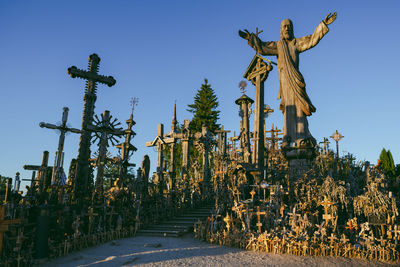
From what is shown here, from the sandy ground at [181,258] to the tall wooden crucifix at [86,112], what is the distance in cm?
456

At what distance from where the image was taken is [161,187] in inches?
564

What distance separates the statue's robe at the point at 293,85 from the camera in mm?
13773

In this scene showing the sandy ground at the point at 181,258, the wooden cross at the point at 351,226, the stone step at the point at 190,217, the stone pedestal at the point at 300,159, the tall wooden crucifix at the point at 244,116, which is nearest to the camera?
the sandy ground at the point at 181,258

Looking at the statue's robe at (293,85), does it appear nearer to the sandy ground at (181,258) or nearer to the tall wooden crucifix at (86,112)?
the sandy ground at (181,258)

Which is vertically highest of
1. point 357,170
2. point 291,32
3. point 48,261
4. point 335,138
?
point 291,32

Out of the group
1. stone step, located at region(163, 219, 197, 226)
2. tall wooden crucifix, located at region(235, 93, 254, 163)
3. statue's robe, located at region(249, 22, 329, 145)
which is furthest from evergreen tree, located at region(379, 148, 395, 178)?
stone step, located at region(163, 219, 197, 226)

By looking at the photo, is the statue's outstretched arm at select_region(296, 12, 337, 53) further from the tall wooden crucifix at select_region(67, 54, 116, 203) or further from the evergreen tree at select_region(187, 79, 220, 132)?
the evergreen tree at select_region(187, 79, 220, 132)

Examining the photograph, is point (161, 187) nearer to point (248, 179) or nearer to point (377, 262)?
point (248, 179)

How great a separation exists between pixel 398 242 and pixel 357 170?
544 centimetres

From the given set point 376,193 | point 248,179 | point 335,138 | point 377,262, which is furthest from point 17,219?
point 335,138

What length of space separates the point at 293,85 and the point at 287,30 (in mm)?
3041

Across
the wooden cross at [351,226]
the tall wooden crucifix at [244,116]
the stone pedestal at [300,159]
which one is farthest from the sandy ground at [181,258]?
the tall wooden crucifix at [244,116]

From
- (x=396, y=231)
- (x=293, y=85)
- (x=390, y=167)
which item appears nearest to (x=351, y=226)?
(x=396, y=231)

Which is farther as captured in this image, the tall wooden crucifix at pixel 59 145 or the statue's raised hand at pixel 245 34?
the statue's raised hand at pixel 245 34
